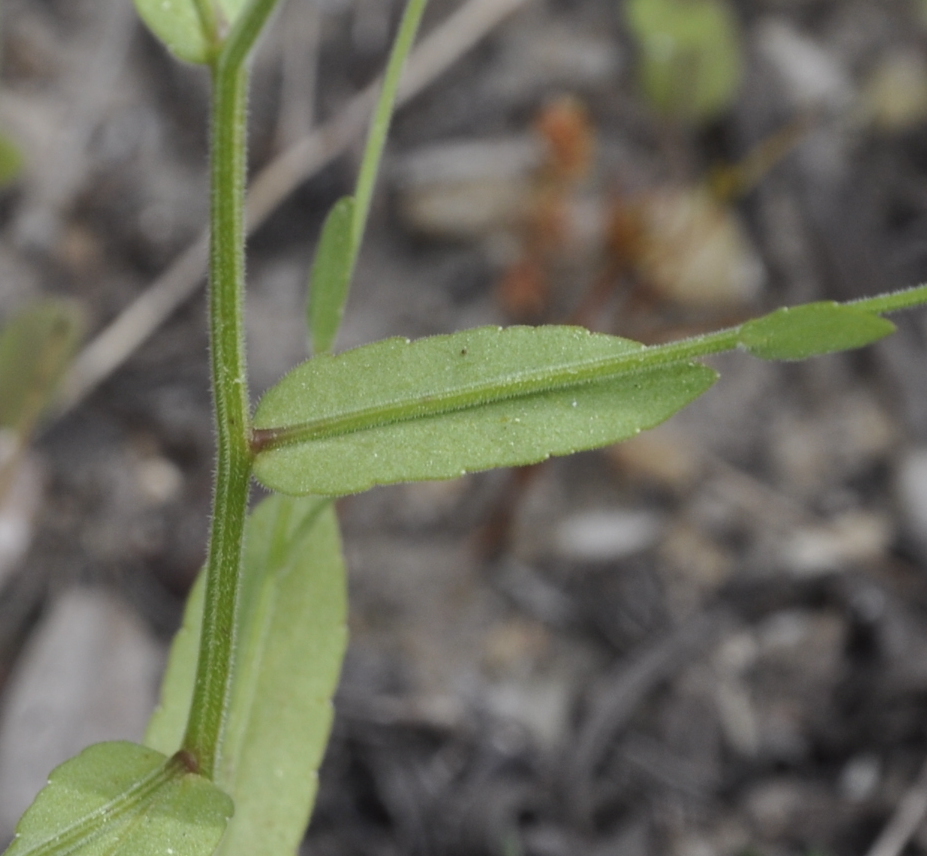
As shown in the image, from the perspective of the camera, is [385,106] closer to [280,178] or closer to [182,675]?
[182,675]

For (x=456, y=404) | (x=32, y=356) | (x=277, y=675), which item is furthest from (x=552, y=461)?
(x=456, y=404)

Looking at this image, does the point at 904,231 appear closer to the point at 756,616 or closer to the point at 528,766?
the point at 756,616

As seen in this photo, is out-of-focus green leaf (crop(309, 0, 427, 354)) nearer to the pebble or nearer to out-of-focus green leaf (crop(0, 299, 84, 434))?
out-of-focus green leaf (crop(0, 299, 84, 434))

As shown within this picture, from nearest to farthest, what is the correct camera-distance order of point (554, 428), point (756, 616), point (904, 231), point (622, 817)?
point (554, 428) < point (622, 817) < point (756, 616) < point (904, 231)

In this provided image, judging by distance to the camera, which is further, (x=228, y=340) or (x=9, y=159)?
(x=9, y=159)

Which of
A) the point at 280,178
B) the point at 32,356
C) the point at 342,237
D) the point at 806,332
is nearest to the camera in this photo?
the point at 806,332

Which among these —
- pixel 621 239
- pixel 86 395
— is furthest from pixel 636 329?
pixel 86 395

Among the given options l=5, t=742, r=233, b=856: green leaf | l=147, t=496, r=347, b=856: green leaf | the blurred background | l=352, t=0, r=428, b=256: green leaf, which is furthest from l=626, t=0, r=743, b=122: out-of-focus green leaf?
l=5, t=742, r=233, b=856: green leaf

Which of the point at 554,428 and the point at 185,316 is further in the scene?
the point at 185,316
